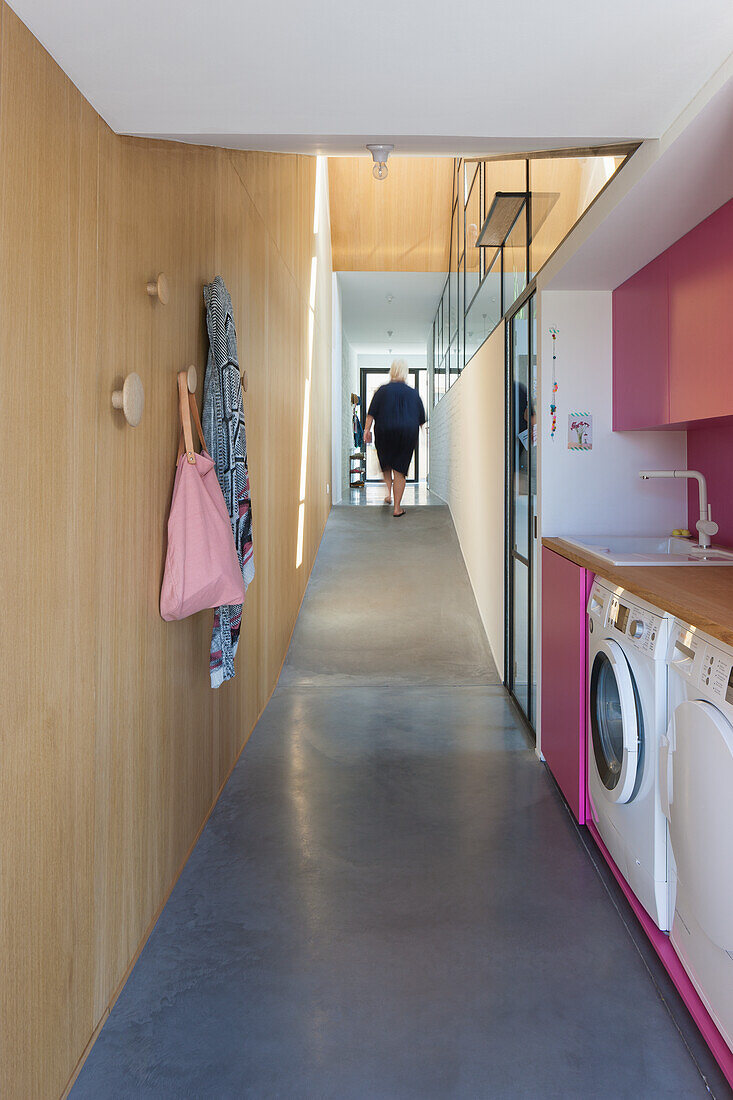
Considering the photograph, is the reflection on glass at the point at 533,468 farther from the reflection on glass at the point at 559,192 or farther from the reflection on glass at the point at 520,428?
the reflection on glass at the point at 559,192

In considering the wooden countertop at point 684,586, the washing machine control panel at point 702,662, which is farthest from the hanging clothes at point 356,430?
the washing machine control panel at point 702,662

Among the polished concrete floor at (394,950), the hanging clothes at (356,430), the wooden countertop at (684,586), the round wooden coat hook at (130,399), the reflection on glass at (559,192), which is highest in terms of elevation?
the hanging clothes at (356,430)

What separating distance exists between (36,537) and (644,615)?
55.3 inches

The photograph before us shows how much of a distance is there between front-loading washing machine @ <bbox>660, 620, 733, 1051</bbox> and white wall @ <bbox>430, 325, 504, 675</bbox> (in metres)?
2.50

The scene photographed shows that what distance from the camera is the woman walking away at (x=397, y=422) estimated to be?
754cm

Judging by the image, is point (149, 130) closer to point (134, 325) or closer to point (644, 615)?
point (134, 325)

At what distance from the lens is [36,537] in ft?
4.30

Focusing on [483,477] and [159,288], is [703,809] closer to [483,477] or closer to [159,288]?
[159,288]

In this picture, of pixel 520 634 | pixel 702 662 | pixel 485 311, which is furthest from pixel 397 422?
pixel 702 662

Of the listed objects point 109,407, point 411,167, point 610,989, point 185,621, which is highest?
point 411,167

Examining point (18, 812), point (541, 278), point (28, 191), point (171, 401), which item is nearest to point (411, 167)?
point (541, 278)

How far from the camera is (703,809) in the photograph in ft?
4.93

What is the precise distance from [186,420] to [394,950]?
4.68ft

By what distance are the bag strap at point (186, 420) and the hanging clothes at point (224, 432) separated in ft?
0.39
